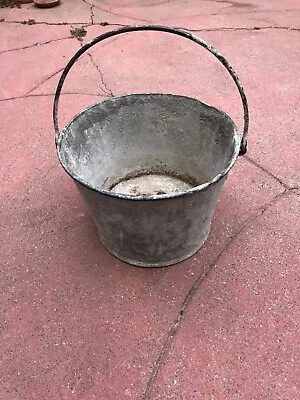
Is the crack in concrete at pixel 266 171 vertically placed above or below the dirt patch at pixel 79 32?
below

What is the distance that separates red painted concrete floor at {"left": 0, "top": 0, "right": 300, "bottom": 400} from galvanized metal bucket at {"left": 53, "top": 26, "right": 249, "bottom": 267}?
18 cm

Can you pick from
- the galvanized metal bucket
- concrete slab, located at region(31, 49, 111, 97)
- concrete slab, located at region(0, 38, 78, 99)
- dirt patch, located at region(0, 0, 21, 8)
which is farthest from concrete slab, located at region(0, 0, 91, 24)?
the galvanized metal bucket

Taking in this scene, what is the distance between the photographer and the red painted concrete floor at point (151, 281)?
4.83 feet

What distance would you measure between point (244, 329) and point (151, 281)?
0.41 metres

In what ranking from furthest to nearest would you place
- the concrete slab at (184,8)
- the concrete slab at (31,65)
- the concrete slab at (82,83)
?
the concrete slab at (184,8) → the concrete slab at (31,65) → the concrete slab at (82,83)

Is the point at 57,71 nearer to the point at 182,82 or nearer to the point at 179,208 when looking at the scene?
the point at 182,82

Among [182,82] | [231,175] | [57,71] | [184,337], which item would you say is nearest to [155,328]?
[184,337]

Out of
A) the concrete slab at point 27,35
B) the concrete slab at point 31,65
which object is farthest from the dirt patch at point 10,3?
the concrete slab at point 31,65

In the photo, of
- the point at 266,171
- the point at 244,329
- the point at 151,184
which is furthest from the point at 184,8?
the point at 244,329

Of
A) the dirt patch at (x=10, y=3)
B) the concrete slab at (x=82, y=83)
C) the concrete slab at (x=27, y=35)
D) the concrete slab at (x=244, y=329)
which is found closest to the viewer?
the concrete slab at (x=244, y=329)

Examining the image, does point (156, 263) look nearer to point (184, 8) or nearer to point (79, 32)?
point (79, 32)

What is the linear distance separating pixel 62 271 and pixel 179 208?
0.64 meters

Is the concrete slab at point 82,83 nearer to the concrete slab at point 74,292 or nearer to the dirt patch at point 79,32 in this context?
the dirt patch at point 79,32

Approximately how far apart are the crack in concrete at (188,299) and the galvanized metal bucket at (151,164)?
0.36 ft
